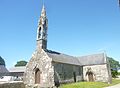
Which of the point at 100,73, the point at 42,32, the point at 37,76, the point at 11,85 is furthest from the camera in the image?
the point at 100,73

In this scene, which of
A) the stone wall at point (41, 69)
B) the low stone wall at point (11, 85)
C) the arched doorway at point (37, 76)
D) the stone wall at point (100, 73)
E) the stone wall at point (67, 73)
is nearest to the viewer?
the low stone wall at point (11, 85)

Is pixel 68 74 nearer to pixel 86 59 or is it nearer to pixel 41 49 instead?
pixel 41 49

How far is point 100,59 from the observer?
35844 millimetres

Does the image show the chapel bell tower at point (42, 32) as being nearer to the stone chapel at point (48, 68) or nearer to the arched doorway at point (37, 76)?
the stone chapel at point (48, 68)

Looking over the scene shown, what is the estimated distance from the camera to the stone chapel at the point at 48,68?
1041 inches

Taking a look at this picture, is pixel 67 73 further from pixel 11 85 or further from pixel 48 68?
pixel 11 85

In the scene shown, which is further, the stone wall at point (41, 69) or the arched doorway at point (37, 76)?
the arched doorway at point (37, 76)

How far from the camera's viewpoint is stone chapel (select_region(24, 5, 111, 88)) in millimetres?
26453

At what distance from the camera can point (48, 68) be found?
2648 centimetres

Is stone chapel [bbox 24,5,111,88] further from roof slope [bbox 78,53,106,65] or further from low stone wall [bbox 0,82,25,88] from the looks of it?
low stone wall [bbox 0,82,25,88]

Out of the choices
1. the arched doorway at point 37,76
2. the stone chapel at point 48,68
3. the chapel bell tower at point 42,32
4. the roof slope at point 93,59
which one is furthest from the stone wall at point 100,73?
the chapel bell tower at point 42,32

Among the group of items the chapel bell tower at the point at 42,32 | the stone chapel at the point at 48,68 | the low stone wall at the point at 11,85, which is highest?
the chapel bell tower at the point at 42,32

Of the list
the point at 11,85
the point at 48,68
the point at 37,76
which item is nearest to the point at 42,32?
the point at 48,68

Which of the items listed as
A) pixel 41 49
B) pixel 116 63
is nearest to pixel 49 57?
pixel 41 49
